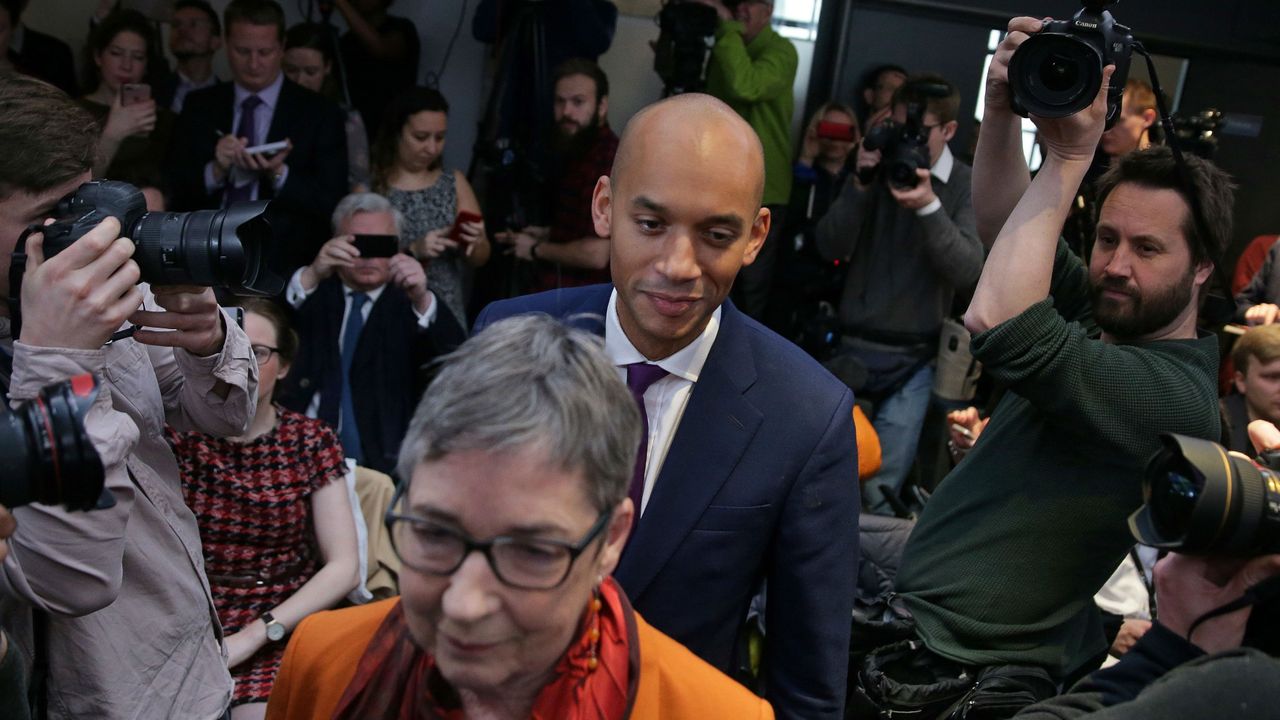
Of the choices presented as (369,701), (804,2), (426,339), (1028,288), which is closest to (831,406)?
(1028,288)

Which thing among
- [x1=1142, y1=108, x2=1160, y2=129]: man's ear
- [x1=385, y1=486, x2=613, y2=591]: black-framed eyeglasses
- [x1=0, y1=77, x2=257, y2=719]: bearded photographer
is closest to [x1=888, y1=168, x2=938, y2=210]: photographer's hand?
[x1=1142, y1=108, x2=1160, y2=129]: man's ear

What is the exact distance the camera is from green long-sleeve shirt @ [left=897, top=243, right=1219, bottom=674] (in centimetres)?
187

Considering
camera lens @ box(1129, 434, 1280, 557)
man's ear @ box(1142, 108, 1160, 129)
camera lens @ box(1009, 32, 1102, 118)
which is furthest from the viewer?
man's ear @ box(1142, 108, 1160, 129)

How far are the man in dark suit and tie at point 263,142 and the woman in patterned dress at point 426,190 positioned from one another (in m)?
0.20

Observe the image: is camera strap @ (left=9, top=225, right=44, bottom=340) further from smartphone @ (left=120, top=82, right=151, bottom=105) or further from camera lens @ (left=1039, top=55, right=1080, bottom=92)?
smartphone @ (left=120, top=82, right=151, bottom=105)

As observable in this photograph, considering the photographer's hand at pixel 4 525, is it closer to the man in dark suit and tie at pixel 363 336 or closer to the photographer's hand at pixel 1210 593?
the photographer's hand at pixel 1210 593

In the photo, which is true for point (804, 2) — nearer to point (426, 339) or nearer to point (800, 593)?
point (426, 339)

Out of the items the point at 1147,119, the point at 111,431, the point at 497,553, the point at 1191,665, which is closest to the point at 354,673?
the point at 497,553

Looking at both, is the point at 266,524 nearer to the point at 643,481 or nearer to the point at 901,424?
the point at 643,481

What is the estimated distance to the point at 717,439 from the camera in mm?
1705

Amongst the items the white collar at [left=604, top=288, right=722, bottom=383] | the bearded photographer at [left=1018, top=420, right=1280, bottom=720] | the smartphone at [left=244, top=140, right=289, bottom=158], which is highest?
the white collar at [left=604, top=288, right=722, bottom=383]

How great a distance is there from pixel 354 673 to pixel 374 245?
2.60 meters

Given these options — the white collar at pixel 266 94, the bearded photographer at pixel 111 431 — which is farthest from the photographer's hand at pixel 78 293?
the white collar at pixel 266 94

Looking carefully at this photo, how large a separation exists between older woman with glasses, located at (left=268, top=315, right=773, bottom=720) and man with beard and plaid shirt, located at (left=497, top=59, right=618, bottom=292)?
2927 millimetres
